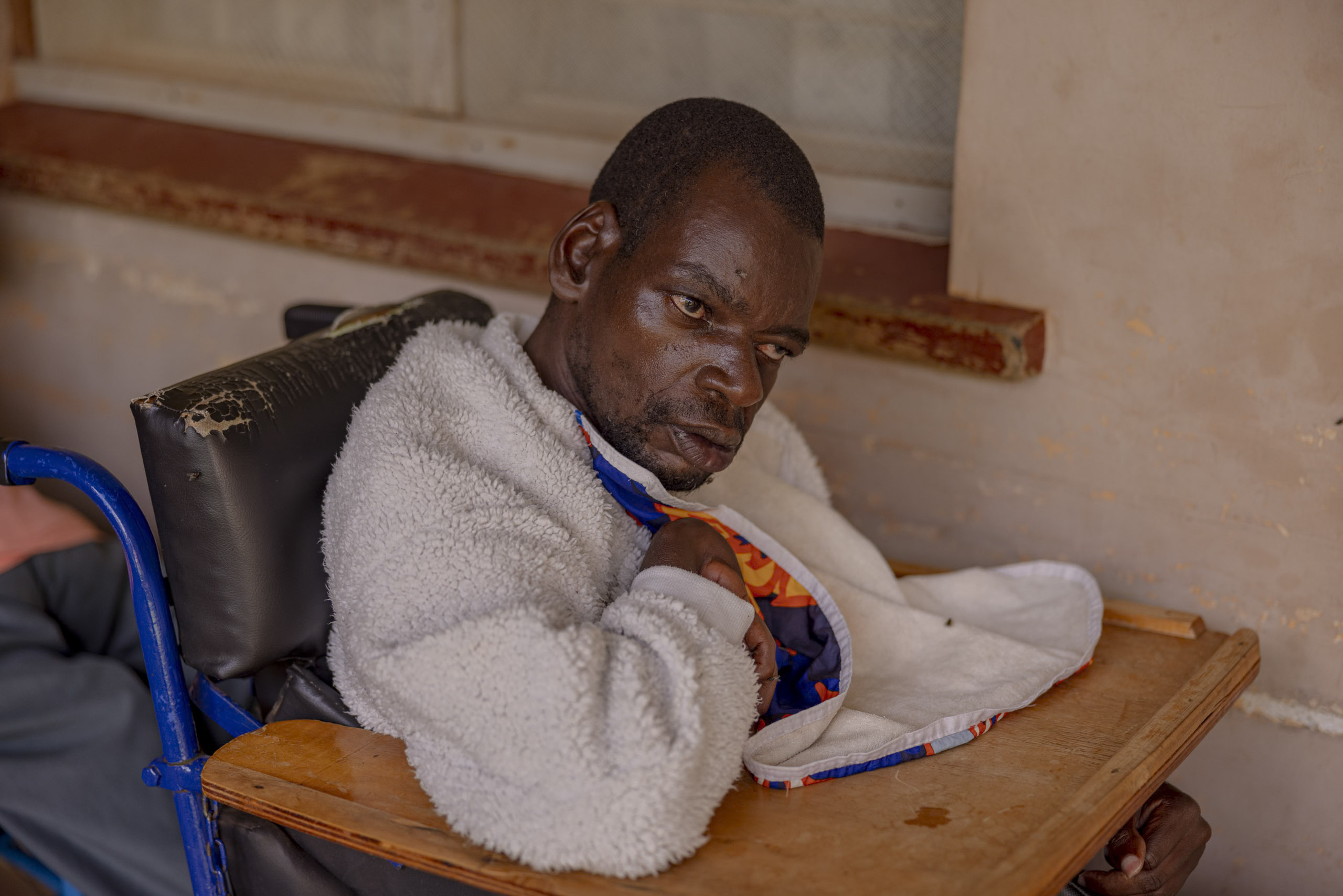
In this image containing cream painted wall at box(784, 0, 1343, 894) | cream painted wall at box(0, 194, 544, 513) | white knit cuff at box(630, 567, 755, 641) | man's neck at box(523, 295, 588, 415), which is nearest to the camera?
white knit cuff at box(630, 567, 755, 641)

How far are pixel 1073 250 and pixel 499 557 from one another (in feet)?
3.55

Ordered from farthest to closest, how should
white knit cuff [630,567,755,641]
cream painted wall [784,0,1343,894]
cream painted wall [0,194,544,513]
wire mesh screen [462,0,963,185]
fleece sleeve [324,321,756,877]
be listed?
cream painted wall [0,194,544,513] → wire mesh screen [462,0,963,185] → cream painted wall [784,0,1343,894] → white knit cuff [630,567,755,641] → fleece sleeve [324,321,756,877]

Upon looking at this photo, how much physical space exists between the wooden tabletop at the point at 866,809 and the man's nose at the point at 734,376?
0.40m

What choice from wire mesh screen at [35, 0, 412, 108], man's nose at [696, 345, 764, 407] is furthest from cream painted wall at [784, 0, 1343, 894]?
wire mesh screen at [35, 0, 412, 108]

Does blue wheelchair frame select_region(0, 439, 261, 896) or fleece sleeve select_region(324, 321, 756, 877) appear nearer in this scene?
fleece sleeve select_region(324, 321, 756, 877)

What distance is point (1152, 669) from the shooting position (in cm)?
148

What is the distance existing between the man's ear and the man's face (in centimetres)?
2

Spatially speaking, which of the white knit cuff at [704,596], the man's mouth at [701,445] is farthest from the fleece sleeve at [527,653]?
the man's mouth at [701,445]

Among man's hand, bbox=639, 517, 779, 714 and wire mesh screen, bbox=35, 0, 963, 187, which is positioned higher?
wire mesh screen, bbox=35, 0, 963, 187

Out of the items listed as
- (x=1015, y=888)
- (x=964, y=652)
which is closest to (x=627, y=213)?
(x=964, y=652)

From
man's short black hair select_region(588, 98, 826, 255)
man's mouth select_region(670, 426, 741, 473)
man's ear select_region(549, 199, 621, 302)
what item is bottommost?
man's mouth select_region(670, 426, 741, 473)

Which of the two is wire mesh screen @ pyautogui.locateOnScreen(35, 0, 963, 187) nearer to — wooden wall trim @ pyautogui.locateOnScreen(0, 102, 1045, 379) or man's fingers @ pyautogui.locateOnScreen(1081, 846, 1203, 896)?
wooden wall trim @ pyautogui.locateOnScreen(0, 102, 1045, 379)

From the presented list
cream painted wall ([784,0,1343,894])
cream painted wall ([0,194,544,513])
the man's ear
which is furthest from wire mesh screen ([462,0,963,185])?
the man's ear

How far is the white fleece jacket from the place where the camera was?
995mm
